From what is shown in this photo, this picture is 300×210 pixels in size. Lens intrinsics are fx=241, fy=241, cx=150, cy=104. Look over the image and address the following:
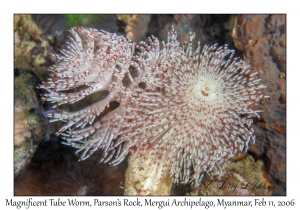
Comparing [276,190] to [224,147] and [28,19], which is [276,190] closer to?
[224,147]

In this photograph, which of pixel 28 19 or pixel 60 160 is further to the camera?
pixel 28 19

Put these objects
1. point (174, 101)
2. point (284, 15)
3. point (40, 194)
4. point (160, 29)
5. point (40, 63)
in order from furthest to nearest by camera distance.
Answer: point (160, 29)
point (40, 63)
point (284, 15)
point (40, 194)
point (174, 101)

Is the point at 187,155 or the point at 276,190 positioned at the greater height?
the point at 187,155

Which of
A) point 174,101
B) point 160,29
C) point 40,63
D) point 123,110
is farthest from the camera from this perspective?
point 160,29

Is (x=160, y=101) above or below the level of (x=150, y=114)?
above
